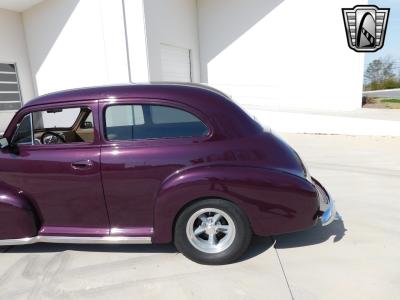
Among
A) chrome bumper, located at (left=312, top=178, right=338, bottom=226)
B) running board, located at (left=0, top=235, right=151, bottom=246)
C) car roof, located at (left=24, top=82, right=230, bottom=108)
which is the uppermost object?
car roof, located at (left=24, top=82, right=230, bottom=108)

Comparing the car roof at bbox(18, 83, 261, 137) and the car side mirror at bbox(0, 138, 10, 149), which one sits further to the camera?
the car side mirror at bbox(0, 138, 10, 149)

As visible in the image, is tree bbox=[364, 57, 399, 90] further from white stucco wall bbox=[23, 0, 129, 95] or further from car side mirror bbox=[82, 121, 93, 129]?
car side mirror bbox=[82, 121, 93, 129]

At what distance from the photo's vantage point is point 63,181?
122 inches

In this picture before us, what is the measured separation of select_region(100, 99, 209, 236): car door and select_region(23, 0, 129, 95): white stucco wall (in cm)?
651

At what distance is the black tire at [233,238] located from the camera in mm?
2932

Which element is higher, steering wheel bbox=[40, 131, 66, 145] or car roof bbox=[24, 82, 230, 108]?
car roof bbox=[24, 82, 230, 108]

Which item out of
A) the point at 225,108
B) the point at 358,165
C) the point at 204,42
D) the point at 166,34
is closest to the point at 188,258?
the point at 225,108

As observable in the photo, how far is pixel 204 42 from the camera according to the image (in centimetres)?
1379

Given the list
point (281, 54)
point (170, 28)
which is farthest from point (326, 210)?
point (281, 54)

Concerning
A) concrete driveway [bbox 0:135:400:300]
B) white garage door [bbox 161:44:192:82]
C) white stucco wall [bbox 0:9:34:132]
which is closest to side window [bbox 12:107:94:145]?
concrete driveway [bbox 0:135:400:300]

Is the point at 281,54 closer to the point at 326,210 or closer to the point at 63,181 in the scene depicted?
the point at 326,210

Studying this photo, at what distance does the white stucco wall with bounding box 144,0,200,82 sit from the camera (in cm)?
953

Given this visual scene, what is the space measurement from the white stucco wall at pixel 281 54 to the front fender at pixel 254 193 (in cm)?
1024

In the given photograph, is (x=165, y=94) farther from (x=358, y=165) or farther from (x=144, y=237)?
(x=358, y=165)
